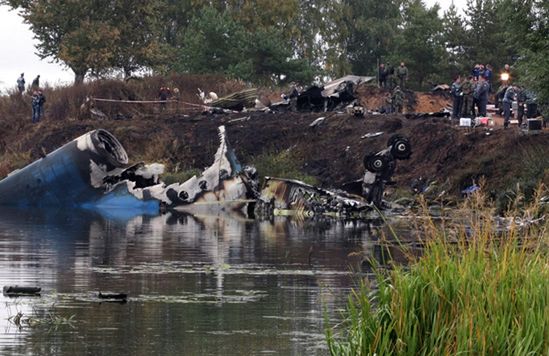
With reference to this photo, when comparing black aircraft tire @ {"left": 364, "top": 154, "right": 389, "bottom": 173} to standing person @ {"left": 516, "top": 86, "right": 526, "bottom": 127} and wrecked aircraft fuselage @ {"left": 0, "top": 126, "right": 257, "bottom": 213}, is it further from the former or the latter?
standing person @ {"left": 516, "top": 86, "right": 526, "bottom": 127}

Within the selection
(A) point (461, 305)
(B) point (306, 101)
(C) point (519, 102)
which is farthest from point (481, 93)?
(A) point (461, 305)

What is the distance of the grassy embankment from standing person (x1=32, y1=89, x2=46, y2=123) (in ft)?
189

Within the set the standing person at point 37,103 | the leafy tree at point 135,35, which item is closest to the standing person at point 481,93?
the standing person at point 37,103

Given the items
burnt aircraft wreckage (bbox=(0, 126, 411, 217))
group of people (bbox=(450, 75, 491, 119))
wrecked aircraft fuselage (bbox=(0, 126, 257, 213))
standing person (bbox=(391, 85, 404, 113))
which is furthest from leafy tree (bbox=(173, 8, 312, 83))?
wrecked aircraft fuselage (bbox=(0, 126, 257, 213))

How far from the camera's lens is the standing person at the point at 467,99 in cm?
5544

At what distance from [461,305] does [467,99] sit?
4428 centimetres

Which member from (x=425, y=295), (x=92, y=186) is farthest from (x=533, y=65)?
(x=425, y=295)

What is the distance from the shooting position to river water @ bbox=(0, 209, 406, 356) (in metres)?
19.6

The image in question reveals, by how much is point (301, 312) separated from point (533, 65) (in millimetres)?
25049

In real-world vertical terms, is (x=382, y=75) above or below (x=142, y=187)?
above

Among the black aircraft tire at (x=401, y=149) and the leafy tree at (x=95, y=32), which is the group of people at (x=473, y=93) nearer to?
the black aircraft tire at (x=401, y=149)

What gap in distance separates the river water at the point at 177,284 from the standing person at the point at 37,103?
2609 cm

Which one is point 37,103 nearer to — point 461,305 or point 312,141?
point 312,141

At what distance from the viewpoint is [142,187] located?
55438 millimetres
